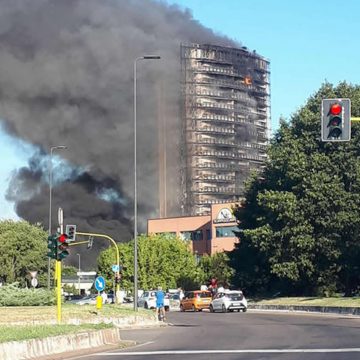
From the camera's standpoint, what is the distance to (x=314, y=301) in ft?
183

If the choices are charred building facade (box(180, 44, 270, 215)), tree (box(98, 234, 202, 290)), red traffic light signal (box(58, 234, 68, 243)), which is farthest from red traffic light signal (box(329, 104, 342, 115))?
charred building facade (box(180, 44, 270, 215))

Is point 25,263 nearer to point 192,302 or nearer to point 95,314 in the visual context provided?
point 192,302

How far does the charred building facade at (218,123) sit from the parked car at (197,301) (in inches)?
2701

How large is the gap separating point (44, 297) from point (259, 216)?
27.6 meters

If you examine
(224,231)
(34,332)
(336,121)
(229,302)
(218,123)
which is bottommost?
(229,302)

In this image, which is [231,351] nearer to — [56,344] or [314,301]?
[56,344]

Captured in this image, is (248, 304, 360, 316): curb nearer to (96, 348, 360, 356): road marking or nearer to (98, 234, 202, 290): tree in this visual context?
(96, 348, 360, 356): road marking

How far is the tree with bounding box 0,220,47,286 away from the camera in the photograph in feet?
267

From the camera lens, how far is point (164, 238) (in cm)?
10144

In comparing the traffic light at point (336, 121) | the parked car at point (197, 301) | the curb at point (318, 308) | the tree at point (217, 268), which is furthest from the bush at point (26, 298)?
the tree at point (217, 268)

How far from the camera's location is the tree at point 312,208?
59.2m

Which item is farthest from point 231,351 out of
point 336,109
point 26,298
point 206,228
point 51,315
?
point 206,228

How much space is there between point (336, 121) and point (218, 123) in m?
122

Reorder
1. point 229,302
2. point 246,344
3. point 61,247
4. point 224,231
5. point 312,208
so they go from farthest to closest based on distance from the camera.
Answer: point 224,231
point 312,208
point 229,302
point 61,247
point 246,344
